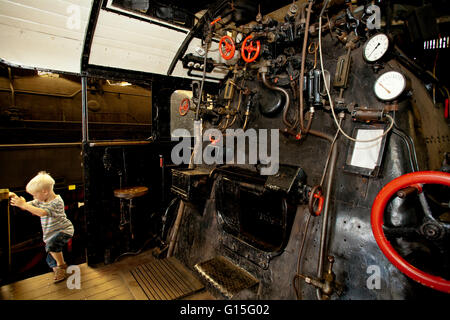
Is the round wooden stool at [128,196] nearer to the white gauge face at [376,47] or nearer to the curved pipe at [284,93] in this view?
the curved pipe at [284,93]

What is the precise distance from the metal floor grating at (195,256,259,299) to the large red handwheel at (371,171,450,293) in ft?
4.58

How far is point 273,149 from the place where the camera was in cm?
264

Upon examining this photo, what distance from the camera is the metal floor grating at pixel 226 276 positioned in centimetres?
227

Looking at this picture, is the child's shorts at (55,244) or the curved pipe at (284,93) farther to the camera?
the child's shorts at (55,244)

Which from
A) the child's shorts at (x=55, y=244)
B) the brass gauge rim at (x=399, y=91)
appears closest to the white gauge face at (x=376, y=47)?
the brass gauge rim at (x=399, y=91)

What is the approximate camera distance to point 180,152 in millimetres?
4164

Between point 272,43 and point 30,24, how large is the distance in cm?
258

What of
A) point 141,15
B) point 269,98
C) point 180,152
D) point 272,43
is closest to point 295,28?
point 272,43

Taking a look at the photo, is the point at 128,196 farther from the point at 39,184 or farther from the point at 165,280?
the point at 165,280

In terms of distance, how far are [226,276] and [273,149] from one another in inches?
57.8

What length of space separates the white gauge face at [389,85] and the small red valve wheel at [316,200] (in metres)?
0.84

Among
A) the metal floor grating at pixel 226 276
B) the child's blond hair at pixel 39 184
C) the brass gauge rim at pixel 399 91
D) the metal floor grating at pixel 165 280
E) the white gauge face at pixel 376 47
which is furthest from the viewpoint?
the child's blond hair at pixel 39 184

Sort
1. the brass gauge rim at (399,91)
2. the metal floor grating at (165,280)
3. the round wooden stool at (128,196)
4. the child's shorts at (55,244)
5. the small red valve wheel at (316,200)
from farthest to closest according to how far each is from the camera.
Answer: the round wooden stool at (128,196) → the child's shorts at (55,244) → the metal floor grating at (165,280) → the small red valve wheel at (316,200) → the brass gauge rim at (399,91)

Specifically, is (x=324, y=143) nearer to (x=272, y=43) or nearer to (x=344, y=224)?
(x=344, y=224)
